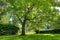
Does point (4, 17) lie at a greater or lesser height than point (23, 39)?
greater

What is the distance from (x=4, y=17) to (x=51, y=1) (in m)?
10.0

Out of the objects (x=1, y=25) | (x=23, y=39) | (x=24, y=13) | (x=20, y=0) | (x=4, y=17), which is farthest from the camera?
(x=4, y=17)

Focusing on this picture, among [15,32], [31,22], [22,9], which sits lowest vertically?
[15,32]

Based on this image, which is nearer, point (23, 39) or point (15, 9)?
point (23, 39)

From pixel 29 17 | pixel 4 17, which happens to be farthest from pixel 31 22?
pixel 4 17

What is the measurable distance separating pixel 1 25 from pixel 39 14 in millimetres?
6363

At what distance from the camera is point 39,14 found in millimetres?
22328

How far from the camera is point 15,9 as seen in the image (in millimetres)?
21703

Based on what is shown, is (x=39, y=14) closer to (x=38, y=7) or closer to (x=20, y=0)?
(x=38, y=7)

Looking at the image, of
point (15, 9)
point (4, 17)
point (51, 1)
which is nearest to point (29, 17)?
point (15, 9)

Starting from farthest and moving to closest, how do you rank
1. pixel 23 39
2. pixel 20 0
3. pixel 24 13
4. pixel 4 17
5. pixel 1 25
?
pixel 4 17, pixel 1 25, pixel 24 13, pixel 20 0, pixel 23 39

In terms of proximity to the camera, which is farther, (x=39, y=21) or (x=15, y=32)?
(x=15, y=32)

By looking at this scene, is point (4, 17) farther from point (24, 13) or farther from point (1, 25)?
point (24, 13)

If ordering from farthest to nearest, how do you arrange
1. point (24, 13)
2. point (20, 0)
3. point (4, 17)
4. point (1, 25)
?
point (4, 17)
point (1, 25)
point (24, 13)
point (20, 0)
